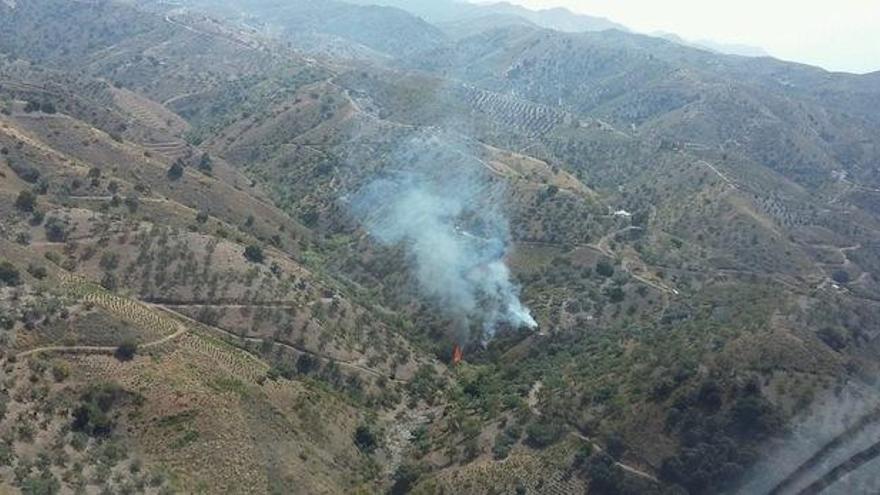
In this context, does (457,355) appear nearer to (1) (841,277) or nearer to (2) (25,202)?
(2) (25,202)

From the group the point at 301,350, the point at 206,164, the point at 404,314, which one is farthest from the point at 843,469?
the point at 206,164

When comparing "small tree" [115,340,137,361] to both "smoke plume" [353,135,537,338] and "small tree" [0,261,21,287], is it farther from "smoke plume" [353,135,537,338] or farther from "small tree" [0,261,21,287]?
"smoke plume" [353,135,537,338]

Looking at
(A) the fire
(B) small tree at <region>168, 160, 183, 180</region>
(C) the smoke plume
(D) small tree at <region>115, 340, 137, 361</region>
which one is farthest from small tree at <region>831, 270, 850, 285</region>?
(D) small tree at <region>115, 340, 137, 361</region>

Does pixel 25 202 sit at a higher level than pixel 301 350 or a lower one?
higher

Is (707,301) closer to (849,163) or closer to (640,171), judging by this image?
(640,171)

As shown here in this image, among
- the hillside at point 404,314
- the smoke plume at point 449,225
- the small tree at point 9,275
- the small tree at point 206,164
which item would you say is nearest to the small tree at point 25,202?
the hillside at point 404,314

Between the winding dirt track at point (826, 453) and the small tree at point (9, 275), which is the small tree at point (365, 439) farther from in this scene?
the winding dirt track at point (826, 453)
